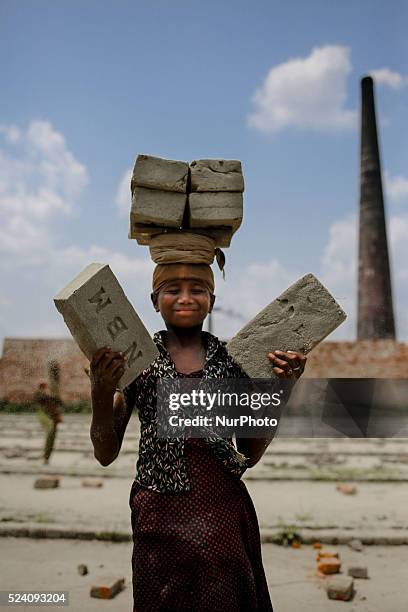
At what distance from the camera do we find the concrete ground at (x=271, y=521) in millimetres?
4547

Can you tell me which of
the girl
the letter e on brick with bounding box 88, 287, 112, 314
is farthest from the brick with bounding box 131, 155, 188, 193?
the letter e on brick with bounding box 88, 287, 112, 314

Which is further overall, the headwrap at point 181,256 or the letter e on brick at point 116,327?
the headwrap at point 181,256

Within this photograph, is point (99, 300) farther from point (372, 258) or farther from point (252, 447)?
point (372, 258)

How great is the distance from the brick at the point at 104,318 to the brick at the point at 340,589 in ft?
9.86

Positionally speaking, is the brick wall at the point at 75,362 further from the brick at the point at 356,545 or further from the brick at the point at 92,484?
the brick at the point at 356,545

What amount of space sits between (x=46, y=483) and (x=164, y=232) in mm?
6409

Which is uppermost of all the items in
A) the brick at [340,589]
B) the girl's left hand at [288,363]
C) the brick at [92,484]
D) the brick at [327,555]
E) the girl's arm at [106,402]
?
the girl's left hand at [288,363]

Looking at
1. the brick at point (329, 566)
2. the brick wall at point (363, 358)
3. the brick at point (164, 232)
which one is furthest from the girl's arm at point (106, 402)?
the brick wall at point (363, 358)

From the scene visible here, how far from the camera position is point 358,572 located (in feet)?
15.8

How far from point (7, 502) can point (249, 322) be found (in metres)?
5.76

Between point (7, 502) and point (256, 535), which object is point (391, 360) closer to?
point (7, 502)

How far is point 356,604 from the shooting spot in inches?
169

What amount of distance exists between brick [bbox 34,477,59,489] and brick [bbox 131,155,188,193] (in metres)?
6.47

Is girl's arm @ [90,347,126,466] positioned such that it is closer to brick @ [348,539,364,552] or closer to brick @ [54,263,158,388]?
brick @ [54,263,158,388]
